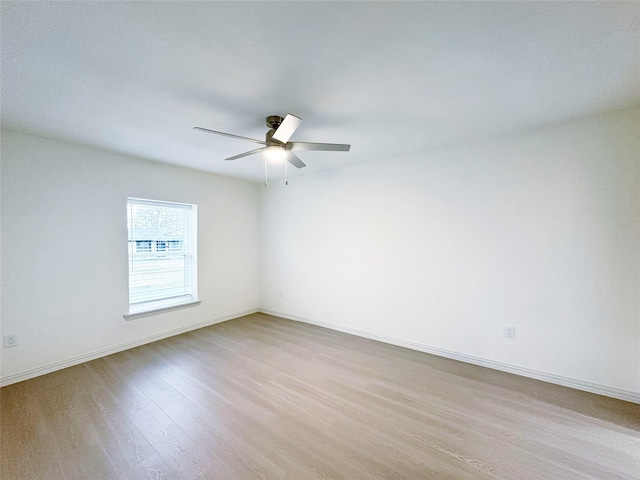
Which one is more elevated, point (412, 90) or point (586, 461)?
point (412, 90)

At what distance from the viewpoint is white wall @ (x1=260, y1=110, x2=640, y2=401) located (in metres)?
2.21

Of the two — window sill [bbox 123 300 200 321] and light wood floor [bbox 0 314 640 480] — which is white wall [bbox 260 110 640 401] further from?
window sill [bbox 123 300 200 321]

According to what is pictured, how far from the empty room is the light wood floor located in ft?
0.06

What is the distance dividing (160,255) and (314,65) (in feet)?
11.0

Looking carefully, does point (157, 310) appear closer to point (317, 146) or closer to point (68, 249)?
point (68, 249)

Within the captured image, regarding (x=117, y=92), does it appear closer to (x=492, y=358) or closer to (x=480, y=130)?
(x=480, y=130)

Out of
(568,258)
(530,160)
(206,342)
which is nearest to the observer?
(568,258)

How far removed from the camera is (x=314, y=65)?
5.25ft

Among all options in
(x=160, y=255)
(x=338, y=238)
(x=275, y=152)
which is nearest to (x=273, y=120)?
(x=275, y=152)

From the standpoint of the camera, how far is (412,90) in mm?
1874

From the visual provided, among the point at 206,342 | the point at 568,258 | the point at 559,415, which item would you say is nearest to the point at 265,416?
the point at 206,342

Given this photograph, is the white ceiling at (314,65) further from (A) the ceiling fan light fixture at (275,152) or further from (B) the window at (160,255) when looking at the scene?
(B) the window at (160,255)

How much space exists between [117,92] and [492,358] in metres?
4.11

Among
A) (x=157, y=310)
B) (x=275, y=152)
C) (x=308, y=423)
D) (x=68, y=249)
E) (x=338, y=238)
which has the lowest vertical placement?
(x=308, y=423)
